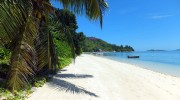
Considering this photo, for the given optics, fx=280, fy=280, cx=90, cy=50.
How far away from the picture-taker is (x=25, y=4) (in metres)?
6.26

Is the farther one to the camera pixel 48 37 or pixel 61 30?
pixel 61 30

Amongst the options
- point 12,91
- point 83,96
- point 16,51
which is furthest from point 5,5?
point 83,96

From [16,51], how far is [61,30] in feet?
14.6

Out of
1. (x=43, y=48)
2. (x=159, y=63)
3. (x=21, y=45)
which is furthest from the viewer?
(x=159, y=63)

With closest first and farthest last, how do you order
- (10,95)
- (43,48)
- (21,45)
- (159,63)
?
(21,45)
(10,95)
(43,48)
(159,63)

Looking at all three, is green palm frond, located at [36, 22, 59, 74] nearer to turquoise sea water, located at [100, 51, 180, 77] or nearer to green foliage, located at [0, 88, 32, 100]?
green foliage, located at [0, 88, 32, 100]

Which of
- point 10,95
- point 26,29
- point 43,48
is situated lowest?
point 10,95

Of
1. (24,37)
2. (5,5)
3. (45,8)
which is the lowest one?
(24,37)

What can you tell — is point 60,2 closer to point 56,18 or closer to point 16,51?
point 56,18

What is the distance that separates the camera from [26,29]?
659 cm

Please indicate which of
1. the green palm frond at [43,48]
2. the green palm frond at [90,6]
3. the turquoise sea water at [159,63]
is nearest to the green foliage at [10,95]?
the green palm frond at [43,48]

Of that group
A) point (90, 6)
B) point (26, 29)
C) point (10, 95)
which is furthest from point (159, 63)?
point (26, 29)

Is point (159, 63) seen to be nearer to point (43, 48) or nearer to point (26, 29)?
point (43, 48)

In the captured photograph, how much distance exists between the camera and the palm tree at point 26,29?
17.6 feet
